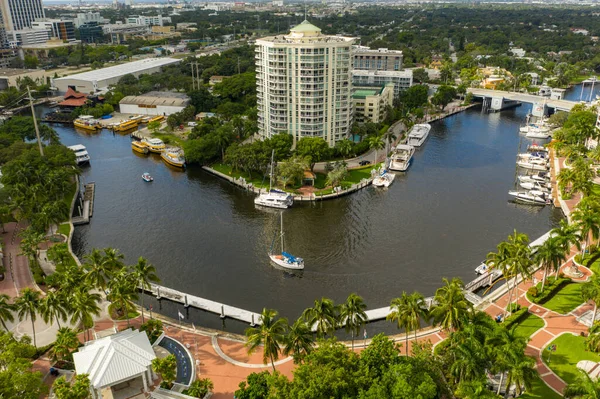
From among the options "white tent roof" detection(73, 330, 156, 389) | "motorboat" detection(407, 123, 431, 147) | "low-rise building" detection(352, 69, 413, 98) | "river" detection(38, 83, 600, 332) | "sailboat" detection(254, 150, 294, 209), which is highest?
"low-rise building" detection(352, 69, 413, 98)

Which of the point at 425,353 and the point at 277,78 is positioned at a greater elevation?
the point at 277,78

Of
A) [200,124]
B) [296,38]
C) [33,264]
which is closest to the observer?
[33,264]

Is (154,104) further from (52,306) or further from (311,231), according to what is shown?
(52,306)

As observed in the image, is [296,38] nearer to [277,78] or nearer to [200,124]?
[277,78]

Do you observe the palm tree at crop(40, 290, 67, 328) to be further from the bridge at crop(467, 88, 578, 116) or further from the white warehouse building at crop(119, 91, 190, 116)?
the bridge at crop(467, 88, 578, 116)

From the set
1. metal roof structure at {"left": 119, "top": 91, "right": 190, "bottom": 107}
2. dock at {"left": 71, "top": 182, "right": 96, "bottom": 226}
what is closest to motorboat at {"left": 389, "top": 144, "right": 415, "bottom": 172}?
dock at {"left": 71, "top": 182, "right": 96, "bottom": 226}

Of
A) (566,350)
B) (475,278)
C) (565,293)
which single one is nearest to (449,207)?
(475,278)

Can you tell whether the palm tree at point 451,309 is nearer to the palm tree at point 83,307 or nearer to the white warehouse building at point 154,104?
the palm tree at point 83,307
